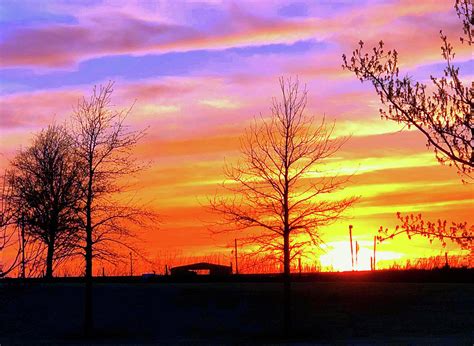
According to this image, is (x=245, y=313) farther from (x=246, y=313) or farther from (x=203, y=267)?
(x=203, y=267)

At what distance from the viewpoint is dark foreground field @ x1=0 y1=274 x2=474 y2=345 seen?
31297 mm

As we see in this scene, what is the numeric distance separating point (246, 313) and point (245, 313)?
55mm

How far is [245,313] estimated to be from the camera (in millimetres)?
37312

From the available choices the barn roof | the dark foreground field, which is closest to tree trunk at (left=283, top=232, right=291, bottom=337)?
the dark foreground field

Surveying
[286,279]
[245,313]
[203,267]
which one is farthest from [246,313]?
[203,267]

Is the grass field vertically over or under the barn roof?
under

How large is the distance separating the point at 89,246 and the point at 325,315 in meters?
10.8

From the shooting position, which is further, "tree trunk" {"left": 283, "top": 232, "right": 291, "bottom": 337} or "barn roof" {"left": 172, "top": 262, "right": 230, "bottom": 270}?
"barn roof" {"left": 172, "top": 262, "right": 230, "bottom": 270}

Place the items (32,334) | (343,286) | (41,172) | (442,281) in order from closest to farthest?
(32,334)
(343,286)
(442,281)
(41,172)

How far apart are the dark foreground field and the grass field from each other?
4 centimetres

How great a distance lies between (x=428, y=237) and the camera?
12.1 m

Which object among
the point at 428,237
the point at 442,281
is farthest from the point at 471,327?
the point at 428,237

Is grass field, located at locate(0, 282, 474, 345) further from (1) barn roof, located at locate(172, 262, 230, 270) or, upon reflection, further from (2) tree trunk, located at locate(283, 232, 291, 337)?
(1) barn roof, located at locate(172, 262, 230, 270)

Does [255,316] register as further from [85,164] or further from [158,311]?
[85,164]
